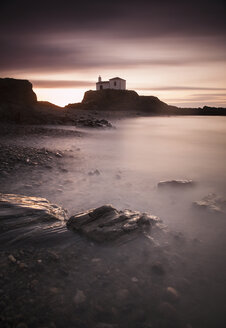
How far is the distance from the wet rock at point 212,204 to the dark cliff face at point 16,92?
2287 cm

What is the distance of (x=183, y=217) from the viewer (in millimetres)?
5109

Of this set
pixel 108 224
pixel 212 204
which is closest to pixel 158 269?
pixel 108 224

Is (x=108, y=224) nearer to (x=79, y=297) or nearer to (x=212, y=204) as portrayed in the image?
(x=79, y=297)

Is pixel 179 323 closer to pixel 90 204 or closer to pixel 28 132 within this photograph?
pixel 90 204

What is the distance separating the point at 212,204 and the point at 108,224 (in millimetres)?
3161

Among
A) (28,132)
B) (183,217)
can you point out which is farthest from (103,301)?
(28,132)

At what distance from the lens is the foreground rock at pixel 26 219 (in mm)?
3820

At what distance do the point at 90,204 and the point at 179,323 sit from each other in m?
3.54

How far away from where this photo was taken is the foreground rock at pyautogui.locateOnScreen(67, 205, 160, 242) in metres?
3.93

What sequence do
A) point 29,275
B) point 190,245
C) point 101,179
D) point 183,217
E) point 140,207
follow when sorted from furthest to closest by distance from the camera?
1. point 101,179
2. point 140,207
3. point 183,217
4. point 190,245
5. point 29,275

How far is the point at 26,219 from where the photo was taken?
4121 millimetres

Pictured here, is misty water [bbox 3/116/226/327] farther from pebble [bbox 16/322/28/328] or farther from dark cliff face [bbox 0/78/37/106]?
dark cliff face [bbox 0/78/37/106]

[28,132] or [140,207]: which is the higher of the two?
[28,132]

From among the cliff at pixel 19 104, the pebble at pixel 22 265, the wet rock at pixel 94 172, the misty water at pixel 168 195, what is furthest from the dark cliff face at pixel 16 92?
the pebble at pixel 22 265
